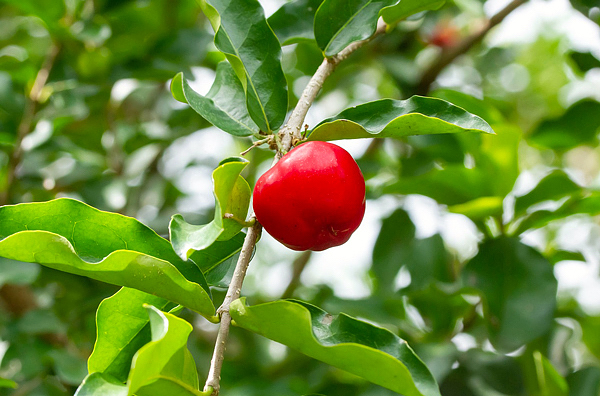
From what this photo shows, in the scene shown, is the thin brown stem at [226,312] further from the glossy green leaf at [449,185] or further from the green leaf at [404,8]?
the glossy green leaf at [449,185]

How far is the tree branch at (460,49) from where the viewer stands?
1.53 meters

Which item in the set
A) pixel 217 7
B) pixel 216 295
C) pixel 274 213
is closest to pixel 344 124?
pixel 274 213

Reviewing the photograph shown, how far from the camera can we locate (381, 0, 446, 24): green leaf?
2.72 ft

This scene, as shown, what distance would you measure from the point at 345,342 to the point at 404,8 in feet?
1.70

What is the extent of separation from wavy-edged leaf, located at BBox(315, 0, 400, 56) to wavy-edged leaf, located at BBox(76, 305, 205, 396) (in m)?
0.50

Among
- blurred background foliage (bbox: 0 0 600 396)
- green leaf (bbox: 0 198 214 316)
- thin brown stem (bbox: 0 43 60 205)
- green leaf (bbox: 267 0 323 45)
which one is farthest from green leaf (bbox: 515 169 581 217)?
thin brown stem (bbox: 0 43 60 205)

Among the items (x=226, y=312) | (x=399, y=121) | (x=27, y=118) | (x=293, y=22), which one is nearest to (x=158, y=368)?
(x=226, y=312)

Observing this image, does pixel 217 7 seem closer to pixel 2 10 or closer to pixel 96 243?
pixel 96 243

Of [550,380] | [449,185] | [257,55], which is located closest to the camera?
[257,55]

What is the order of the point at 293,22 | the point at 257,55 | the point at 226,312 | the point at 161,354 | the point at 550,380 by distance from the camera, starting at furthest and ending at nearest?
the point at 550,380 < the point at 293,22 < the point at 257,55 < the point at 226,312 < the point at 161,354

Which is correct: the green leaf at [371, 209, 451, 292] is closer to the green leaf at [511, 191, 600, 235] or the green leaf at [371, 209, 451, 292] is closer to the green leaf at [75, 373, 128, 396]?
the green leaf at [511, 191, 600, 235]

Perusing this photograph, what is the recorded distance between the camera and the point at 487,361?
1272 mm

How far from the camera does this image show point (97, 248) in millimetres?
675

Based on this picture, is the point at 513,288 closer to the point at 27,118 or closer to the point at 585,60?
the point at 585,60
